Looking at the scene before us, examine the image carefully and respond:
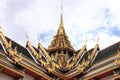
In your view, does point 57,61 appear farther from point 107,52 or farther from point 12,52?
point 12,52

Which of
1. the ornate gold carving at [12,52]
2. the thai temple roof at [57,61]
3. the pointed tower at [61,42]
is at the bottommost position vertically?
the pointed tower at [61,42]

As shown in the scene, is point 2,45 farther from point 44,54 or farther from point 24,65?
point 44,54

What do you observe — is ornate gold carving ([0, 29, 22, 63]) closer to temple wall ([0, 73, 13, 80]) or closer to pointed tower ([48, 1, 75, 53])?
temple wall ([0, 73, 13, 80])

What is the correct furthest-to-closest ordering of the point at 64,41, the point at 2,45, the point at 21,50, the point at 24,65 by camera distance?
1. the point at 64,41
2. the point at 21,50
3. the point at 2,45
4. the point at 24,65

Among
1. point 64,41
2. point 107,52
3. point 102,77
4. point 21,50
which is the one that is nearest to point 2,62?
point 21,50

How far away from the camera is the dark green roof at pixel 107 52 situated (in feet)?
74.6

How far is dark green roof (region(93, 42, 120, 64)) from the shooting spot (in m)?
22.7

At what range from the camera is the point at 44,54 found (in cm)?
2583

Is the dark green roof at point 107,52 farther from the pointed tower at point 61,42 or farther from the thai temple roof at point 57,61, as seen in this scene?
the pointed tower at point 61,42

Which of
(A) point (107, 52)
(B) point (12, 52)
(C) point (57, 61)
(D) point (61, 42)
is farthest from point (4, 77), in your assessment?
(D) point (61, 42)

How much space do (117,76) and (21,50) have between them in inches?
303

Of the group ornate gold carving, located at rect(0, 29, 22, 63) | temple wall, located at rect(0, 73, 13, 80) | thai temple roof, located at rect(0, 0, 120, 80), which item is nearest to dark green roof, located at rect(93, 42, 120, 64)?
thai temple roof, located at rect(0, 0, 120, 80)

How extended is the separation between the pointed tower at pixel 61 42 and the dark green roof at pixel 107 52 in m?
3.76

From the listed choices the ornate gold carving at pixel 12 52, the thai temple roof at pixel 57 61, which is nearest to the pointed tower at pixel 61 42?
the thai temple roof at pixel 57 61
